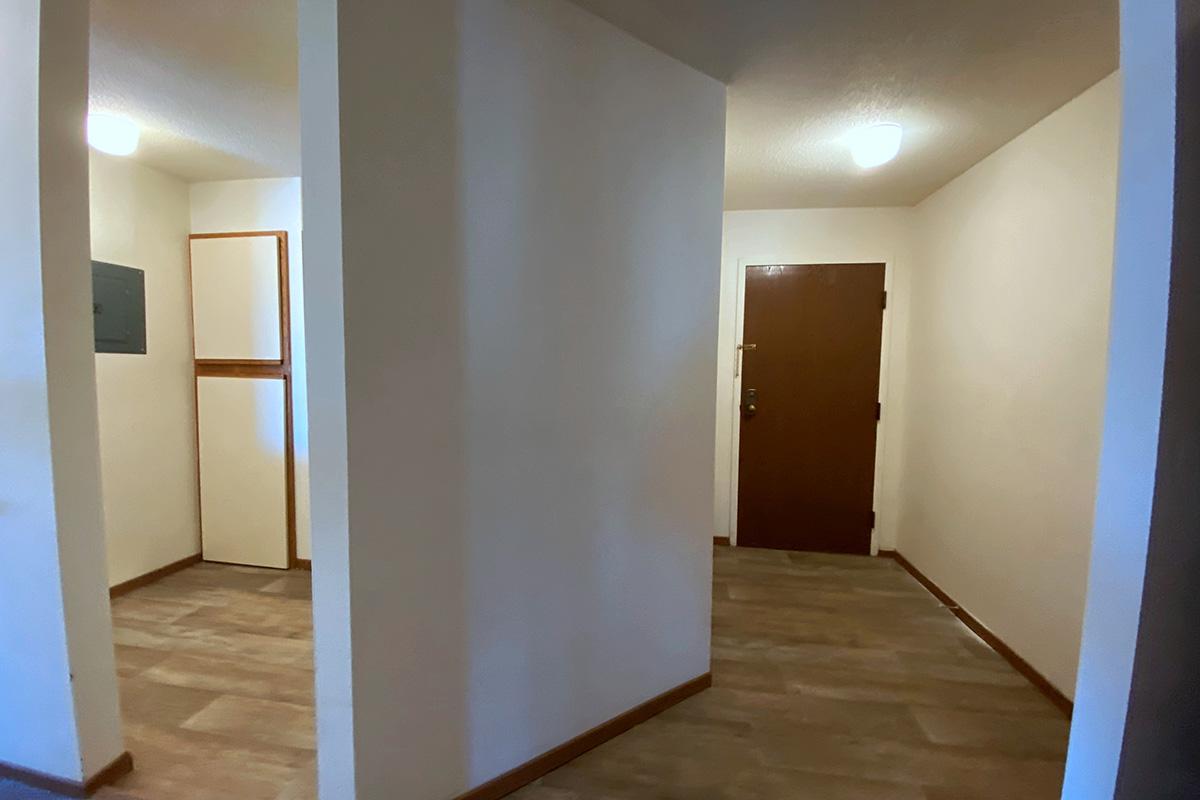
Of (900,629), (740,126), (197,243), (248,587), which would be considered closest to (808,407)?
(900,629)

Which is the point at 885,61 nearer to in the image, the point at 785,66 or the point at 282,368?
the point at 785,66

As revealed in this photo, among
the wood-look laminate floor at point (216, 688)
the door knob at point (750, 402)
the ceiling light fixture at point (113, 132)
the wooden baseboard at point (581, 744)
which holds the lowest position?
the wood-look laminate floor at point (216, 688)

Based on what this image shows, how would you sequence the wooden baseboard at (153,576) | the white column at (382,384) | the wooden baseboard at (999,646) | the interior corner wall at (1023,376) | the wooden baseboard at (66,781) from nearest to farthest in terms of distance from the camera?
the white column at (382,384)
the wooden baseboard at (66,781)
the interior corner wall at (1023,376)
the wooden baseboard at (999,646)
the wooden baseboard at (153,576)

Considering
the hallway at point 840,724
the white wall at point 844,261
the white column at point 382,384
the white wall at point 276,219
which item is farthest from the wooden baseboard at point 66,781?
the white wall at point 844,261

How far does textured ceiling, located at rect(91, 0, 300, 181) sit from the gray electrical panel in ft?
2.15

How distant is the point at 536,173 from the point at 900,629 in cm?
275

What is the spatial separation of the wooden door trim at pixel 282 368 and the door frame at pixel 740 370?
2913mm

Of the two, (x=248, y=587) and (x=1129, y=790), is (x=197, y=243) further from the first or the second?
(x=1129, y=790)

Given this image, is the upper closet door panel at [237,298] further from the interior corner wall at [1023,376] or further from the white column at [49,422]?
the interior corner wall at [1023,376]

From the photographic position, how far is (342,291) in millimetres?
1262

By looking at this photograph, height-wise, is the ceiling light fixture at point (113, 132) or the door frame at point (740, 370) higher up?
the ceiling light fixture at point (113, 132)

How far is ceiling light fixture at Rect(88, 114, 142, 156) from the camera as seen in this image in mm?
2396

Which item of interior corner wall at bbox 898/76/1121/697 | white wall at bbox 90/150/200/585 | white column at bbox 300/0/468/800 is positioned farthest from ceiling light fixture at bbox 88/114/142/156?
interior corner wall at bbox 898/76/1121/697

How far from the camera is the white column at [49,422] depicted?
1.45 meters
